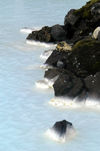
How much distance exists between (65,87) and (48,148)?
9.60ft

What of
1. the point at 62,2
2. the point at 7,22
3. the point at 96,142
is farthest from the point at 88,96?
the point at 62,2

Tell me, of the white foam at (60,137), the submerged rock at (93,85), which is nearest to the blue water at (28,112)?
the white foam at (60,137)

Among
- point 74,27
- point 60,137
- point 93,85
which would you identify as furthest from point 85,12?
point 60,137

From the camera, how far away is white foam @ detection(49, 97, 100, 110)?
36.2 ft

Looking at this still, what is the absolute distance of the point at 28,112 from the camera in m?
10.7

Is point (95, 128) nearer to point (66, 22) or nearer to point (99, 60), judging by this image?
point (99, 60)

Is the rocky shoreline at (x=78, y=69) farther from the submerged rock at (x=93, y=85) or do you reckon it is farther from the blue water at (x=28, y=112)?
the blue water at (x=28, y=112)

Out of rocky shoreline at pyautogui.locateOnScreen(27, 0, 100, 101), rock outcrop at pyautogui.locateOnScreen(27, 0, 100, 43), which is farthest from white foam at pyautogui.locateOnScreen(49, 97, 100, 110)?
rock outcrop at pyautogui.locateOnScreen(27, 0, 100, 43)

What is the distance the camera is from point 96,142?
902cm

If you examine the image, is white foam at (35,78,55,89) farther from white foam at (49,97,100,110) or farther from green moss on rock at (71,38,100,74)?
white foam at (49,97,100,110)

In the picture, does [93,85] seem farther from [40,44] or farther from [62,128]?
[40,44]

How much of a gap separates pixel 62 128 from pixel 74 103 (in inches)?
80.2

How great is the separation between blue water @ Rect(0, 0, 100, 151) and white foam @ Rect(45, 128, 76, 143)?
11 centimetres

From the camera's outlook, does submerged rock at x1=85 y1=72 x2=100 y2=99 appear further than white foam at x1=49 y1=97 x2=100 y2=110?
Yes
